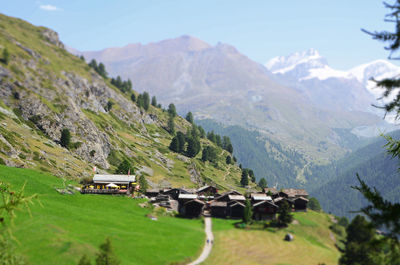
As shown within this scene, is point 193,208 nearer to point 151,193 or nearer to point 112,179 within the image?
point 151,193

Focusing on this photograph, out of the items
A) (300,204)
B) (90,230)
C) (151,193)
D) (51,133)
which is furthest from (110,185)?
(300,204)

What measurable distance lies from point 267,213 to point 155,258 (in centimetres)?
6200

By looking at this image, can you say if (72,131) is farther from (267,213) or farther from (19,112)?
(267,213)

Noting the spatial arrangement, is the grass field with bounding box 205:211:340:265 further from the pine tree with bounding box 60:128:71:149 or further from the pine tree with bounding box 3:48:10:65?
the pine tree with bounding box 3:48:10:65

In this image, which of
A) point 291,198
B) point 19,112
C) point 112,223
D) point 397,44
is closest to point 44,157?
point 19,112

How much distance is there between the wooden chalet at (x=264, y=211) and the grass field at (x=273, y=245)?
30.7 ft

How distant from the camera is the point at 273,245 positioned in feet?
272

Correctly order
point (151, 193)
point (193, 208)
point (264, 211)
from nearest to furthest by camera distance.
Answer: point (193, 208)
point (264, 211)
point (151, 193)

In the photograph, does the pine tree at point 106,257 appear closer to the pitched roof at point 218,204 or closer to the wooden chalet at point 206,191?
the pitched roof at point 218,204

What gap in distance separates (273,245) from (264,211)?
2748cm

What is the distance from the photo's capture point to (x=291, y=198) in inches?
→ 5344

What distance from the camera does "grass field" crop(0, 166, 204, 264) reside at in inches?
1934

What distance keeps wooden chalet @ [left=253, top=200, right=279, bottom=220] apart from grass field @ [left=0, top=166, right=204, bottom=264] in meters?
26.1

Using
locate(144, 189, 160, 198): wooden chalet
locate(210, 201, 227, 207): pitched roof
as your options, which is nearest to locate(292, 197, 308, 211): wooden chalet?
locate(210, 201, 227, 207): pitched roof
